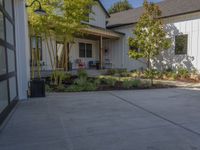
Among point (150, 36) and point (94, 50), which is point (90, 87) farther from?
point (94, 50)

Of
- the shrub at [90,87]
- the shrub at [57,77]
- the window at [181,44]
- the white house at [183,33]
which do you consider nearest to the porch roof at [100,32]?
the white house at [183,33]

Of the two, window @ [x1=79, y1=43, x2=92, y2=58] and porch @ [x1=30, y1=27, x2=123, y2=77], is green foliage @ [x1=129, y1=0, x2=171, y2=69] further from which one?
window @ [x1=79, y1=43, x2=92, y2=58]

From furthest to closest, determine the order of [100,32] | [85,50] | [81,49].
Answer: [85,50] < [81,49] < [100,32]

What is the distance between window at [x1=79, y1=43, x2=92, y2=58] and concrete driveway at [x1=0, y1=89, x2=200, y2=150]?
36.0ft

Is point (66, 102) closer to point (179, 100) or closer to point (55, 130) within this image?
point (55, 130)

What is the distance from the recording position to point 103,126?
14.2 ft

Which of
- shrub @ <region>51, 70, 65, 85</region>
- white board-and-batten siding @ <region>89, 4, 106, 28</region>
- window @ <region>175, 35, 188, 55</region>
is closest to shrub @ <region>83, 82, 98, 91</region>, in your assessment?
shrub @ <region>51, 70, 65, 85</region>

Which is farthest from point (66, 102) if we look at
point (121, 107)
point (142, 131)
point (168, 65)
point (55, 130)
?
point (168, 65)

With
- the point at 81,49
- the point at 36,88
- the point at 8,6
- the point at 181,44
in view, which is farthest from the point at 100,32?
the point at 8,6

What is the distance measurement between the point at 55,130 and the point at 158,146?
1.97 meters

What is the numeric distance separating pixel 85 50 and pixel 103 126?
45.1 feet

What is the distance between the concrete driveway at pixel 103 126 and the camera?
3412 mm

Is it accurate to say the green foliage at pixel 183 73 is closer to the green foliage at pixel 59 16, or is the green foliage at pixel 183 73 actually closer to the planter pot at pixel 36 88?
the green foliage at pixel 59 16

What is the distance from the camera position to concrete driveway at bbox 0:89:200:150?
3.41 meters
